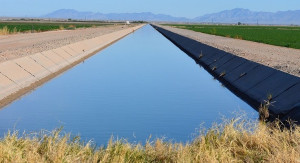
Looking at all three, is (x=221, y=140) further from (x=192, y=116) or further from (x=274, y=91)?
(x=274, y=91)

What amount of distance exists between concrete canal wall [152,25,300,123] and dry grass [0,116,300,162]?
399 centimetres

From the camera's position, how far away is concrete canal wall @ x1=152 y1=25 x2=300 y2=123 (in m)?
14.3

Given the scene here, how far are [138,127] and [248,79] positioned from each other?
9.53 meters

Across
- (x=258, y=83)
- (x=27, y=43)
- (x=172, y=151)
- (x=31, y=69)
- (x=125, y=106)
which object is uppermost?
(x=172, y=151)

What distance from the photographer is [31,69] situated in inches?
869

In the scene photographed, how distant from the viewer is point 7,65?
19.7 metres

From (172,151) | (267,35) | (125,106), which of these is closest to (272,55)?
(125,106)

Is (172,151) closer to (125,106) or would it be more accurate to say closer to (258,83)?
(125,106)

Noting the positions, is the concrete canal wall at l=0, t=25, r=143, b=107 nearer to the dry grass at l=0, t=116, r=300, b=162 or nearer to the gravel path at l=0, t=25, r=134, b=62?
the gravel path at l=0, t=25, r=134, b=62

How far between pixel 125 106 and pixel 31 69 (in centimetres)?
789

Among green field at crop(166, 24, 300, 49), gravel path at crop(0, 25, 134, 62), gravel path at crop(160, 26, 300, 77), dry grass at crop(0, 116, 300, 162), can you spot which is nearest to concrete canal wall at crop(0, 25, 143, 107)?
gravel path at crop(0, 25, 134, 62)

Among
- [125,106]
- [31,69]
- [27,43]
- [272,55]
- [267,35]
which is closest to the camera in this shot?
[125,106]

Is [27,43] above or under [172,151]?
under

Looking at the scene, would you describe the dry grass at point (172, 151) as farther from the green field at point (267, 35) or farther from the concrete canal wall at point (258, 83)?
the green field at point (267, 35)
